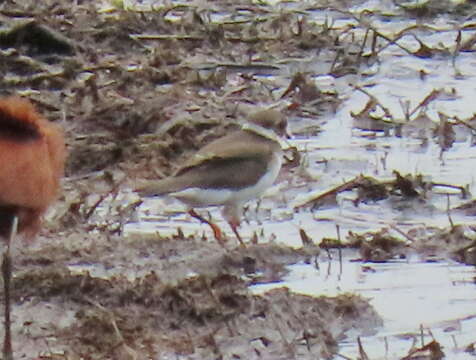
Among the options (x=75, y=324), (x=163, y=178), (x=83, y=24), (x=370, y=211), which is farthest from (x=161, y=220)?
(x=83, y=24)

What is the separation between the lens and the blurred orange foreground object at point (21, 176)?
746cm

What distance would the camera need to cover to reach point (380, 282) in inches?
344

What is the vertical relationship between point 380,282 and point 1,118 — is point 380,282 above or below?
below

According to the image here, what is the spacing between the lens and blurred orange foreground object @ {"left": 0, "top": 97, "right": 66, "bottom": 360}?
7.46m

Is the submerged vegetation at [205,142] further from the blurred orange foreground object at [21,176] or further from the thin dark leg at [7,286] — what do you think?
the blurred orange foreground object at [21,176]

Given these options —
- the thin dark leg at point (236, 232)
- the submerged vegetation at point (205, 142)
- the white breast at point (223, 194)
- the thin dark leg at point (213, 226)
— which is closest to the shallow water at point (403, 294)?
the submerged vegetation at point (205, 142)

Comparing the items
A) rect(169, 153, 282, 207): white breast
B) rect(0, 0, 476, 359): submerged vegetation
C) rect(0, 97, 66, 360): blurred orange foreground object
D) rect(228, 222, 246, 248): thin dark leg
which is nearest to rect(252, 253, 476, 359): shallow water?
rect(0, 0, 476, 359): submerged vegetation

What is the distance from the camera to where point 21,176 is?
24.6 feet

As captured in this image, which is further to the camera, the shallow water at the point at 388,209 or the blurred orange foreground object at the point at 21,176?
the shallow water at the point at 388,209

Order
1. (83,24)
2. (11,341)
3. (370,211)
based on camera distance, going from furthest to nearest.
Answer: (83,24), (370,211), (11,341)

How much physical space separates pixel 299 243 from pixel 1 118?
228 cm

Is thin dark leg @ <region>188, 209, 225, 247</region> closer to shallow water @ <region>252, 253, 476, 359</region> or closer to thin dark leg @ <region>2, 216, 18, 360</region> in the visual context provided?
shallow water @ <region>252, 253, 476, 359</region>

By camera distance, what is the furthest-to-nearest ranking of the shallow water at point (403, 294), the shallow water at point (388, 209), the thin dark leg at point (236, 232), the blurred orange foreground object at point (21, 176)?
the thin dark leg at point (236, 232)
the shallow water at point (388, 209)
the shallow water at point (403, 294)
the blurred orange foreground object at point (21, 176)

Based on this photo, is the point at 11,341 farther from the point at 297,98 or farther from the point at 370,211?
the point at 297,98
